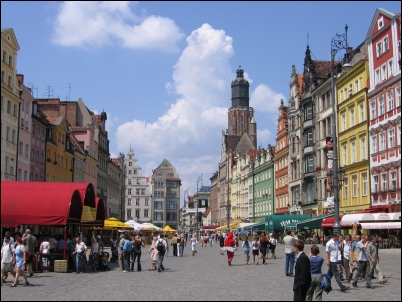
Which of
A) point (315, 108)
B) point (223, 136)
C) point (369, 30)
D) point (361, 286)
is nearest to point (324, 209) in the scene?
point (315, 108)

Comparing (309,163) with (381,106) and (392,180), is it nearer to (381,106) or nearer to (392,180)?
(381,106)

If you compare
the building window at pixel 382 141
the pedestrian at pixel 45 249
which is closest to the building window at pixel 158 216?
the pedestrian at pixel 45 249

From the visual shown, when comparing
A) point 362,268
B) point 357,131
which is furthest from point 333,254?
point 357,131

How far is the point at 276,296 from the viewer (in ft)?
51.9

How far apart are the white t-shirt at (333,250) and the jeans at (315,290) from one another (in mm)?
5471

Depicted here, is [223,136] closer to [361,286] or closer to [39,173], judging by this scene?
[39,173]

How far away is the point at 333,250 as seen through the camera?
18.2 m

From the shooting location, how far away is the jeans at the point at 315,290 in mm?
12320

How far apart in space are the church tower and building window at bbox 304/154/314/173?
114 meters

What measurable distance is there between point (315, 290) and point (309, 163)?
53.3 metres

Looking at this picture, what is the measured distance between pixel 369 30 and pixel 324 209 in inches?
2067

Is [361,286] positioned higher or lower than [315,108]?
lower

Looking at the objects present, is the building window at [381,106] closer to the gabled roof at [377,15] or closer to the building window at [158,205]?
the gabled roof at [377,15]

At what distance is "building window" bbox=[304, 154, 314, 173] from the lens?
64.2 metres
